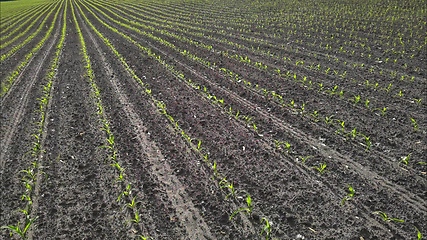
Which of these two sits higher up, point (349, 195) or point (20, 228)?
point (20, 228)

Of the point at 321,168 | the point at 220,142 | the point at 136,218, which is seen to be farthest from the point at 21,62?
the point at 321,168

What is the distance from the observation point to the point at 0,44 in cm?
2020

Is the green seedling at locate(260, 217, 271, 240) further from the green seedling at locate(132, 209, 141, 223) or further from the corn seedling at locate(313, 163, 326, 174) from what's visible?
the green seedling at locate(132, 209, 141, 223)

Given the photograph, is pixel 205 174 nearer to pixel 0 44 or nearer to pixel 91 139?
pixel 91 139

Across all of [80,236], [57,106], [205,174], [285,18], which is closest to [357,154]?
[205,174]

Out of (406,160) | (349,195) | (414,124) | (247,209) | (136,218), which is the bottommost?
(414,124)

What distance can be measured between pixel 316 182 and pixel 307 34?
12.4m

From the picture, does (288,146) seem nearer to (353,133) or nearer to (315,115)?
(353,133)

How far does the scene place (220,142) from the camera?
6.61 metres

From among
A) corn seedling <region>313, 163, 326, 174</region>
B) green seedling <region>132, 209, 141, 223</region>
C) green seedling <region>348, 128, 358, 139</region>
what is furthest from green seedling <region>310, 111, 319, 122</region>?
green seedling <region>132, 209, 141, 223</region>

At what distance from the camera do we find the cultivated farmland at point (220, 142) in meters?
4.62

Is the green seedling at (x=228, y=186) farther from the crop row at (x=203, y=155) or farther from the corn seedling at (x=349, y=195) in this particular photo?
the corn seedling at (x=349, y=195)

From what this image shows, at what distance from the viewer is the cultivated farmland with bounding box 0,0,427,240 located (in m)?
4.62

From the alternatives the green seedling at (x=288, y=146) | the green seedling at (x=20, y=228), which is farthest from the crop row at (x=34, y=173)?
the green seedling at (x=288, y=146)
